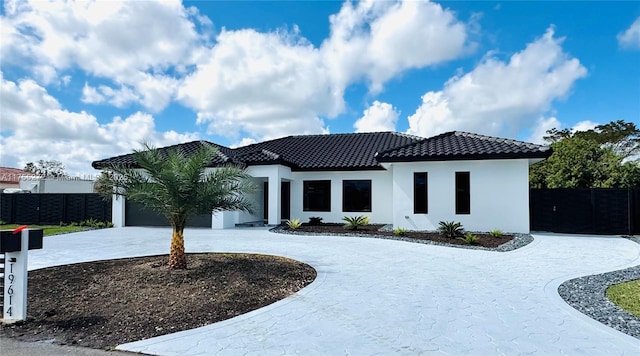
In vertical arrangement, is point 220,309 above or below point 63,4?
below

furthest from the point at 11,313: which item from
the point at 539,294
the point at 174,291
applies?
the point at 539,294

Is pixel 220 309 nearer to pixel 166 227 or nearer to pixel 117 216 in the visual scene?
pixel 166 227

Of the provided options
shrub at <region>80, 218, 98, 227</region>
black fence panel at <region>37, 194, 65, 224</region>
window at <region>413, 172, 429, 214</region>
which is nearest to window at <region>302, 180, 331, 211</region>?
window at <region>413, 172, 429, 214</region>

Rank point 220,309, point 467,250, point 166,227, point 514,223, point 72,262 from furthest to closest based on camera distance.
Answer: point 166,227
point 514,223
point 467,250
point 72,262
point 220,309

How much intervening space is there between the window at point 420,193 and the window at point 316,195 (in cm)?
522

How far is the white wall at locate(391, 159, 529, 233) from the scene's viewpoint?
14.4m

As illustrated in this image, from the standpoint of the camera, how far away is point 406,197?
15562 mm

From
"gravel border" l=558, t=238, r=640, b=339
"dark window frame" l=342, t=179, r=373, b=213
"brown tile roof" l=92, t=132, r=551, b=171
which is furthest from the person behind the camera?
"dark window frame" l=342, t=179, r=373, b=213

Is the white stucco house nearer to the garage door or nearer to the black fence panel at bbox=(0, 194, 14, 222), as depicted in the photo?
the garage door

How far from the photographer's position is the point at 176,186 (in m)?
6.87

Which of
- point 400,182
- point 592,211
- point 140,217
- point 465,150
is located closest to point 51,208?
point 140,217

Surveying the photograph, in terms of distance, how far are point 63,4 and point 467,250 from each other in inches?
553

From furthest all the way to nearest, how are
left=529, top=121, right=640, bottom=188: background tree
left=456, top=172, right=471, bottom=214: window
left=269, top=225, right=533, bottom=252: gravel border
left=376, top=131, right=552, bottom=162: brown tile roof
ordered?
left=529, top=121, right=640, bottom=188: background tree → left=456, top=172, right=471, bottom=214: window → left=376, top=131, right=552, bottom=162: brown tile roof → left=269, top=225, right=533, bottom=252: gravel border

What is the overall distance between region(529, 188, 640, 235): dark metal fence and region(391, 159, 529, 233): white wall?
212 centimetres
